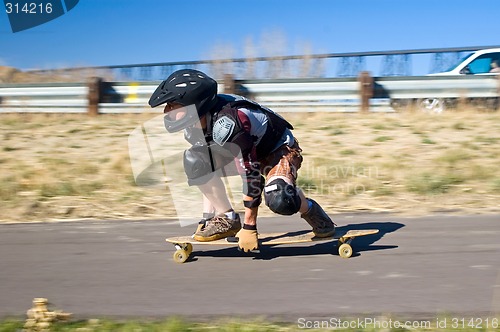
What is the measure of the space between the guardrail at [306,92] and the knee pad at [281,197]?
8004mm

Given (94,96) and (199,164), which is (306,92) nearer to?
(94,96)

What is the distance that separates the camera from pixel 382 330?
12.6ft

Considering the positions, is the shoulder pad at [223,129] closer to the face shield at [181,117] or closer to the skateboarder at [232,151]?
the skateboarder at [232,151]

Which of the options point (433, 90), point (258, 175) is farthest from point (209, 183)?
point (433, 90)

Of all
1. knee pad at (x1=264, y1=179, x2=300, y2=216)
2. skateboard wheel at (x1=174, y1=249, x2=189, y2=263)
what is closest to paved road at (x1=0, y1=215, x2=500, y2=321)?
skateboard wheel at (x1=174, y1=249, x2=189, y2=263)

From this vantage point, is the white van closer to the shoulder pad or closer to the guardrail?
the guardrail

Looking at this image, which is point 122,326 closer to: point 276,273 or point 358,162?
point 276,273

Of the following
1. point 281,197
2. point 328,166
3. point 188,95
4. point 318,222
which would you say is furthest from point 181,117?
point 328,166

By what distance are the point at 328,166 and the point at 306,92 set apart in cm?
407

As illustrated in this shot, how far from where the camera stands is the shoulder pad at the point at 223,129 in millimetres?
5059

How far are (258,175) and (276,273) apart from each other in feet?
2.39

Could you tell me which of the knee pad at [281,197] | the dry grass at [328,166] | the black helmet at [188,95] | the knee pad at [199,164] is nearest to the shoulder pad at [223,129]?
the black helmet at [188,95]

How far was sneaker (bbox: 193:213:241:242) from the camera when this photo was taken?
18.6 ft

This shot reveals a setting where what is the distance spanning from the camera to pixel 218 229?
225 inches
